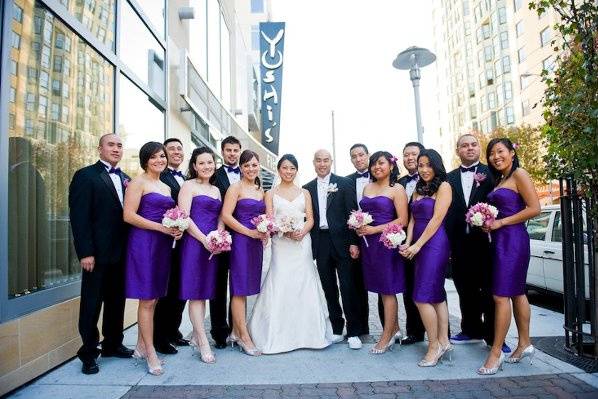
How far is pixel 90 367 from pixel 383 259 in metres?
3.23

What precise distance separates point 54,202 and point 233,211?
6.64 feet

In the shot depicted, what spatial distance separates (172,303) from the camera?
5152mm

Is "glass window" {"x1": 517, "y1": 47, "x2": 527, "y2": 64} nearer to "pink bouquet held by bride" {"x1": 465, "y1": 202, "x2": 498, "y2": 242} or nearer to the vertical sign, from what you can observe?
the vertical sign

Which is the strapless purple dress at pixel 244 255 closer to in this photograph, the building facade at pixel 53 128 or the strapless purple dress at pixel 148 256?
the strapless purple dress at pixel 148 256

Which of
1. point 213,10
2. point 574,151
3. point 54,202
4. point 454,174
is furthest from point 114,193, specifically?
point 213,10

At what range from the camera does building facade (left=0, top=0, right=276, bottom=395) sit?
389 cm

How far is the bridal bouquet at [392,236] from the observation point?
4.35m

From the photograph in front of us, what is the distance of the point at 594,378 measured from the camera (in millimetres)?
3861

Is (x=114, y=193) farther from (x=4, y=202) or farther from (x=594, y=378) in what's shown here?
(x=594, y=378)

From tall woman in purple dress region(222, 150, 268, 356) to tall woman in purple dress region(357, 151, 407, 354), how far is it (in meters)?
1.23

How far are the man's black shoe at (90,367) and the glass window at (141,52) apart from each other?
475 centimetres

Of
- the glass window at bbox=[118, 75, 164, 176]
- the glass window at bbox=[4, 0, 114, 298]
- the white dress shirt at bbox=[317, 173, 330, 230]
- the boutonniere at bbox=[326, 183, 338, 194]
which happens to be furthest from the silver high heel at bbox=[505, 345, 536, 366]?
the glass window at bbox=[118, 75, 164, 176]

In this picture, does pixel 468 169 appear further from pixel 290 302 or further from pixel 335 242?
pixel 290 302

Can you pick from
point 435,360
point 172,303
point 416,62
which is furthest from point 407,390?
point 416,62
